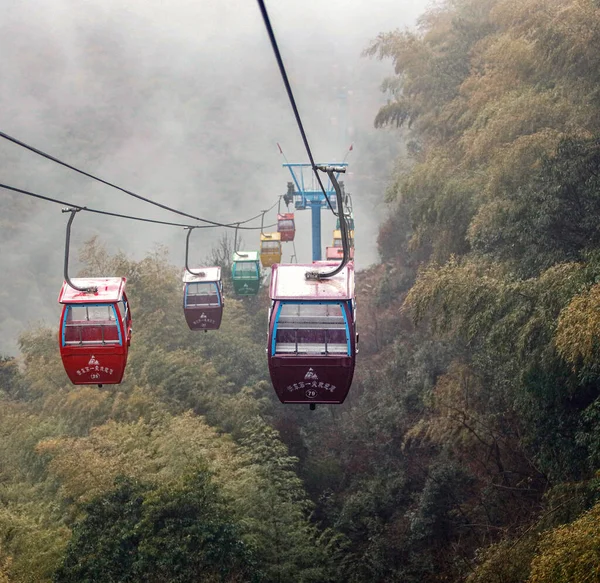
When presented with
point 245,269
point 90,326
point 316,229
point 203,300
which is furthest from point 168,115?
point 90,326

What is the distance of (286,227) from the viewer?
3353cm

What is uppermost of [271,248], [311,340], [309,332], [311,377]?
[271,248]

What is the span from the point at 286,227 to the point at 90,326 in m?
22.1

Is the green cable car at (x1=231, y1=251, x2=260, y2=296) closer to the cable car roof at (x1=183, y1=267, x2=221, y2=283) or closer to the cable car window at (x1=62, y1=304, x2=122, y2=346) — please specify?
the cable car roof at (x1=183, y1=267, x2=221, y2=283)

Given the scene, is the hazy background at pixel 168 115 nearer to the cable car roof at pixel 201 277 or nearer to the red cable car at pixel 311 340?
the cable car roof at pixel 201 277

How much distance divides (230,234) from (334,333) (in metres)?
81.9

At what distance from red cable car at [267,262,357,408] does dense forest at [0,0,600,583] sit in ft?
9.87

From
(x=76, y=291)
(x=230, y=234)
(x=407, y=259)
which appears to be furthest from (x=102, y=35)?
(x=76, y=291)

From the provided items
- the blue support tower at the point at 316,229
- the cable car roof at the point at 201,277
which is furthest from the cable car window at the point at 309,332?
the blue support tower at the point at 316,229

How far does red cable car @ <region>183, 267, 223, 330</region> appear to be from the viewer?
65.1 feet

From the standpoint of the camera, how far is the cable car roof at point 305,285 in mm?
9727

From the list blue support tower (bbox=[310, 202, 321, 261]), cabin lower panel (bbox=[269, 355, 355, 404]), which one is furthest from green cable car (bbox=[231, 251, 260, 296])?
cabin lower panel (bbox=[269, 355, 355, 404])

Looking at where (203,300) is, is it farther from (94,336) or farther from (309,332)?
(309,332)

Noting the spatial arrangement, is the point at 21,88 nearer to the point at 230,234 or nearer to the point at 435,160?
the point at 230,234
